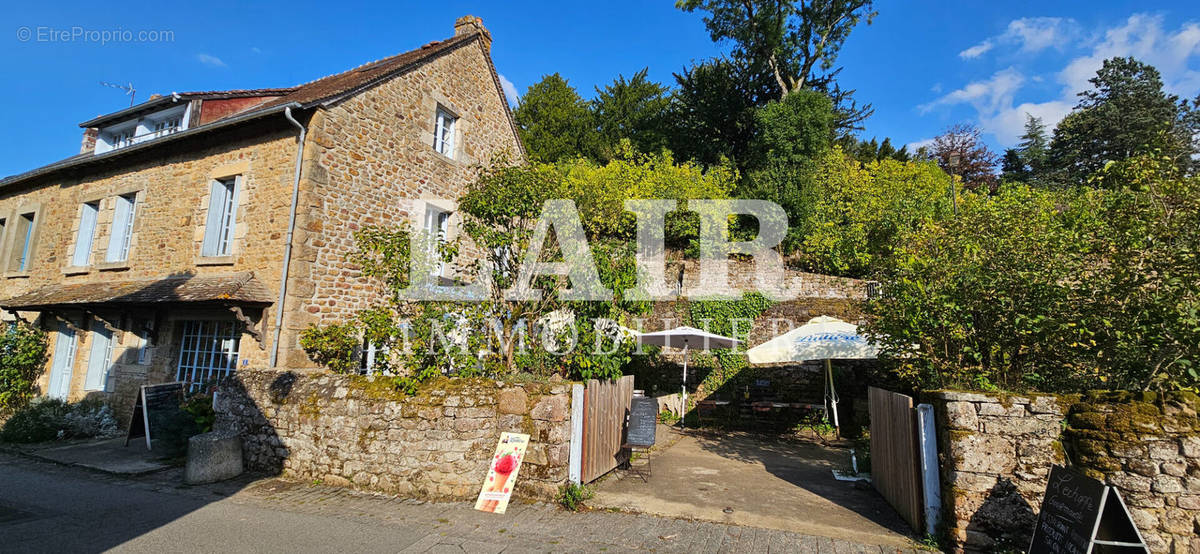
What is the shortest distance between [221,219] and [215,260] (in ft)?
3.14

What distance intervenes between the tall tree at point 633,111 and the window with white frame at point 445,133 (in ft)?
44.2

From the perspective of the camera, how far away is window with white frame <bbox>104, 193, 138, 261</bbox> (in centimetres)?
1103

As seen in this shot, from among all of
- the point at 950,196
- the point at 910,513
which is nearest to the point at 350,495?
the point at 910,513

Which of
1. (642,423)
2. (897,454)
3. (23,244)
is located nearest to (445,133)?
(642,423)

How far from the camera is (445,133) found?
12.1 metres

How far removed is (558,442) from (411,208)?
6.86 meters

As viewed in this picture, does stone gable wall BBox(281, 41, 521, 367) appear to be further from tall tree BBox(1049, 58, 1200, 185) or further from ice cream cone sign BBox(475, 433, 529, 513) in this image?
tall tree BBox(1049, 58, 1200, 185)

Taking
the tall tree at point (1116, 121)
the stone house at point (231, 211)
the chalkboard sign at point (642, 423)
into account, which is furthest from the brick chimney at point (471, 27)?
the tall tree at point (1116, 121)

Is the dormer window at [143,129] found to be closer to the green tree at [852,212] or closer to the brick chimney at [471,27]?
the brick chimney at [471,27]

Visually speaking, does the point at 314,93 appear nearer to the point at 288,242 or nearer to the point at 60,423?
the point at 288,242

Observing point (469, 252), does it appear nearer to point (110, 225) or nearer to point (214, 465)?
point (214, 465)

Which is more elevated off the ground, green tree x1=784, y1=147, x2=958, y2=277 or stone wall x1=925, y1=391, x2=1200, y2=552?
green tree x1=784, y1=147, x2=958, y2=277

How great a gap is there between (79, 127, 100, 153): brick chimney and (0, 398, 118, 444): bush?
21.8 ft

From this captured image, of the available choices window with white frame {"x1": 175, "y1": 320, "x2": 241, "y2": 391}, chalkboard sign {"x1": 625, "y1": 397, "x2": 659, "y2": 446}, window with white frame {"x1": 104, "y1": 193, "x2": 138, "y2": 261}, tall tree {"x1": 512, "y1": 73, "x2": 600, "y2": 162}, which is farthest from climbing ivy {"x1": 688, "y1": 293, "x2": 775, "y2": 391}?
tall tree {"x1": 512, "y1": 73, "x2": 600, "y2": 162}
